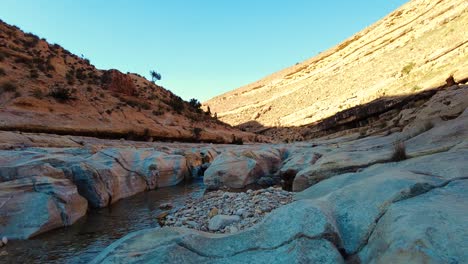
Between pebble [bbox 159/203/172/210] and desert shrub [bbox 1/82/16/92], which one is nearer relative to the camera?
pebble [bbox 159/203/172/210]

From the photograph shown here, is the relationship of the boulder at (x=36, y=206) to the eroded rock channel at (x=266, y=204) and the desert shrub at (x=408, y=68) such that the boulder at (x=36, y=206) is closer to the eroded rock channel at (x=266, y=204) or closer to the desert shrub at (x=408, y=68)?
the eroded rock channel at (x=266, y=204)

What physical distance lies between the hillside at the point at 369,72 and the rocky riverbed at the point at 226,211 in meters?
15.0

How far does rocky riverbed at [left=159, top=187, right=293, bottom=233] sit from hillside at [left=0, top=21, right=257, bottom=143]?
35.0 feet

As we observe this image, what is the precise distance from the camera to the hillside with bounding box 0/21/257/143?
17.8 metres

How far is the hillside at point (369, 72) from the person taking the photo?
24.4 meters

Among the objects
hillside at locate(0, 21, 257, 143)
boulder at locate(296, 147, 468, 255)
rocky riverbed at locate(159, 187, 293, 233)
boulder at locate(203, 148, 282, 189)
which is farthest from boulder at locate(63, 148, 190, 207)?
boulder at locate(296, 147, 468, 255)

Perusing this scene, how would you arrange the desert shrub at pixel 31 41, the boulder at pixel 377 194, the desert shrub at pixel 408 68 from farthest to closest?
the desert shrub at pixel 31 41
the desert shrub at pixel 408 68
the boulder at pixel 377 194

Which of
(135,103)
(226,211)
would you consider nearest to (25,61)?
(135,103)

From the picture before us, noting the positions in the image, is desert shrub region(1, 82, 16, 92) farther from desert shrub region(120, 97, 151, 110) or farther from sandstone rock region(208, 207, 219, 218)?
sandstone rock region(208, 207, 219, 218)

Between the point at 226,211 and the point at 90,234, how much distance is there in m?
2.89

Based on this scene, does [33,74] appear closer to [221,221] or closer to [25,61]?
[25,61]

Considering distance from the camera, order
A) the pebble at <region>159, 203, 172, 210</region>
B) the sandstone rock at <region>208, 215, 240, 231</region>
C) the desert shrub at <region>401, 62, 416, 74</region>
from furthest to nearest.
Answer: the desert shrub at <region>401, 62, 416, 74</region>
the pebble at <region>159, 203, 172, 210</region>
the sandstone rock at <region>208, 215, 240, 231</region>

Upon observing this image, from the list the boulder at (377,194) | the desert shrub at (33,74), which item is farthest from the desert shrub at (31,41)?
the boulder at (377,194)

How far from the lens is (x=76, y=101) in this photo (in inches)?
866
